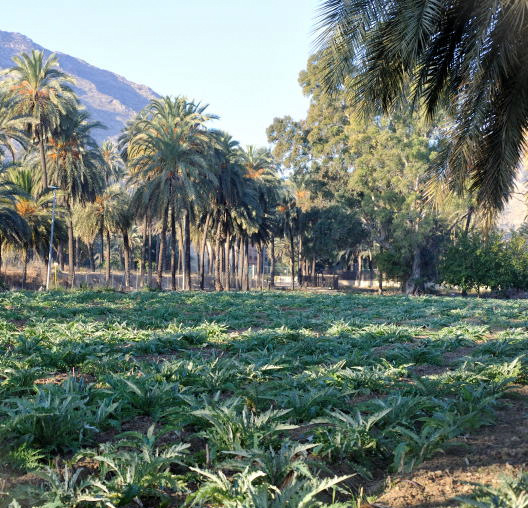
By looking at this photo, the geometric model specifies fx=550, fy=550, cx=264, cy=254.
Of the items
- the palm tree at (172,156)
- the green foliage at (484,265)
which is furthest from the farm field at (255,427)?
the green foliage at (484,265)

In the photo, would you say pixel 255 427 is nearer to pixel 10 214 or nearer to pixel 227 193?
pixel 10 214

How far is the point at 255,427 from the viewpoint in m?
4.10

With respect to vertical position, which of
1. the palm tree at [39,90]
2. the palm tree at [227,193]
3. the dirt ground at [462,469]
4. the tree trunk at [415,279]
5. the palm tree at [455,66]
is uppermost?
the palm tree at [39,90]

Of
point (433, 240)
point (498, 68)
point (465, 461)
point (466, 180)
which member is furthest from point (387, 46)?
point (433, 240)

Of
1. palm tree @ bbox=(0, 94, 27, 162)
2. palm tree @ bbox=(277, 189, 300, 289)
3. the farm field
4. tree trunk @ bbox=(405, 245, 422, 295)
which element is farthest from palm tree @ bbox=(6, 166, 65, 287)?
the farm field

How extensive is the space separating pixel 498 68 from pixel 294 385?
5524mm

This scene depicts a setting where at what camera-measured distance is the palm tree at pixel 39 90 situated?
111ft

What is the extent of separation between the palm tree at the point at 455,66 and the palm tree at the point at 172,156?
855 inches

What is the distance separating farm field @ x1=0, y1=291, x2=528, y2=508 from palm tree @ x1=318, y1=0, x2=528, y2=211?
10.2ft

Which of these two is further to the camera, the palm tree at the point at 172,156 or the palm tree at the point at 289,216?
the palm tree at the point at 289,216

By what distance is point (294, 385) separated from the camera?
19.0 ft

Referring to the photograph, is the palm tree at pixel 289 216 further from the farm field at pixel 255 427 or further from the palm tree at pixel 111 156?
the farm field at pixel 255 427

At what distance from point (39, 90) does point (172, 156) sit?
10.1m

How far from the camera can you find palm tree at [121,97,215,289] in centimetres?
3150
